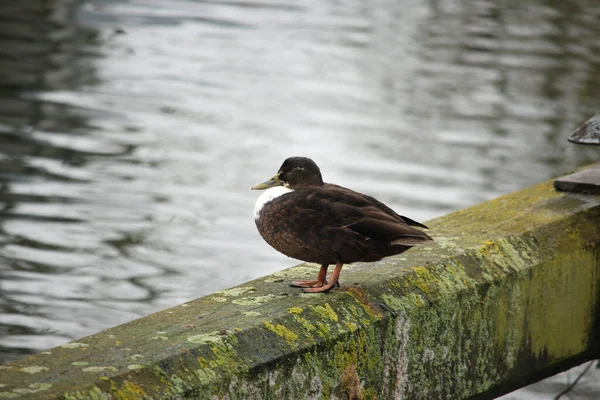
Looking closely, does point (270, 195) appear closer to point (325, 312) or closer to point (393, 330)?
point (325, 312)

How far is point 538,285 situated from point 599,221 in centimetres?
53

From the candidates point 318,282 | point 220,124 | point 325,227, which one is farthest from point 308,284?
point 220,124

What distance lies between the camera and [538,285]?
11.4 feet

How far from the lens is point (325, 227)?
306cm

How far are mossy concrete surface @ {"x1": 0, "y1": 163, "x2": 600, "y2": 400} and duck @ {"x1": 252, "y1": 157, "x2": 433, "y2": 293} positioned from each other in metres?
0.11

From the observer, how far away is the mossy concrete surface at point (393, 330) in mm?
2506

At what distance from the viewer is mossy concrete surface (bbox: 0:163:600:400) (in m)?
2.51

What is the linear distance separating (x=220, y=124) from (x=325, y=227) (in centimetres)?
643

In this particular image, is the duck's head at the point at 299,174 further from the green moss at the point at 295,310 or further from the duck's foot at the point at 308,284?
the green moss at the point at 295,310

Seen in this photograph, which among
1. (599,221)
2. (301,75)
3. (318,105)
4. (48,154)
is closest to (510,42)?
(301,75)

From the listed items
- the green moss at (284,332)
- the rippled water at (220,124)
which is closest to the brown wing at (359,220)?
the green moss at (284,332)

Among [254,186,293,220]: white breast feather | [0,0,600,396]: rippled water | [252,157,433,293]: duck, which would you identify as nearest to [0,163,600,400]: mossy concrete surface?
[252,157,433,293]: duck

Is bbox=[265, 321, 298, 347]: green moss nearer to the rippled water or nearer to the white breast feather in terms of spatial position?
the white breast feather

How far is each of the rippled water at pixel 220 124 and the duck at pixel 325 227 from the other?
2523 mm
